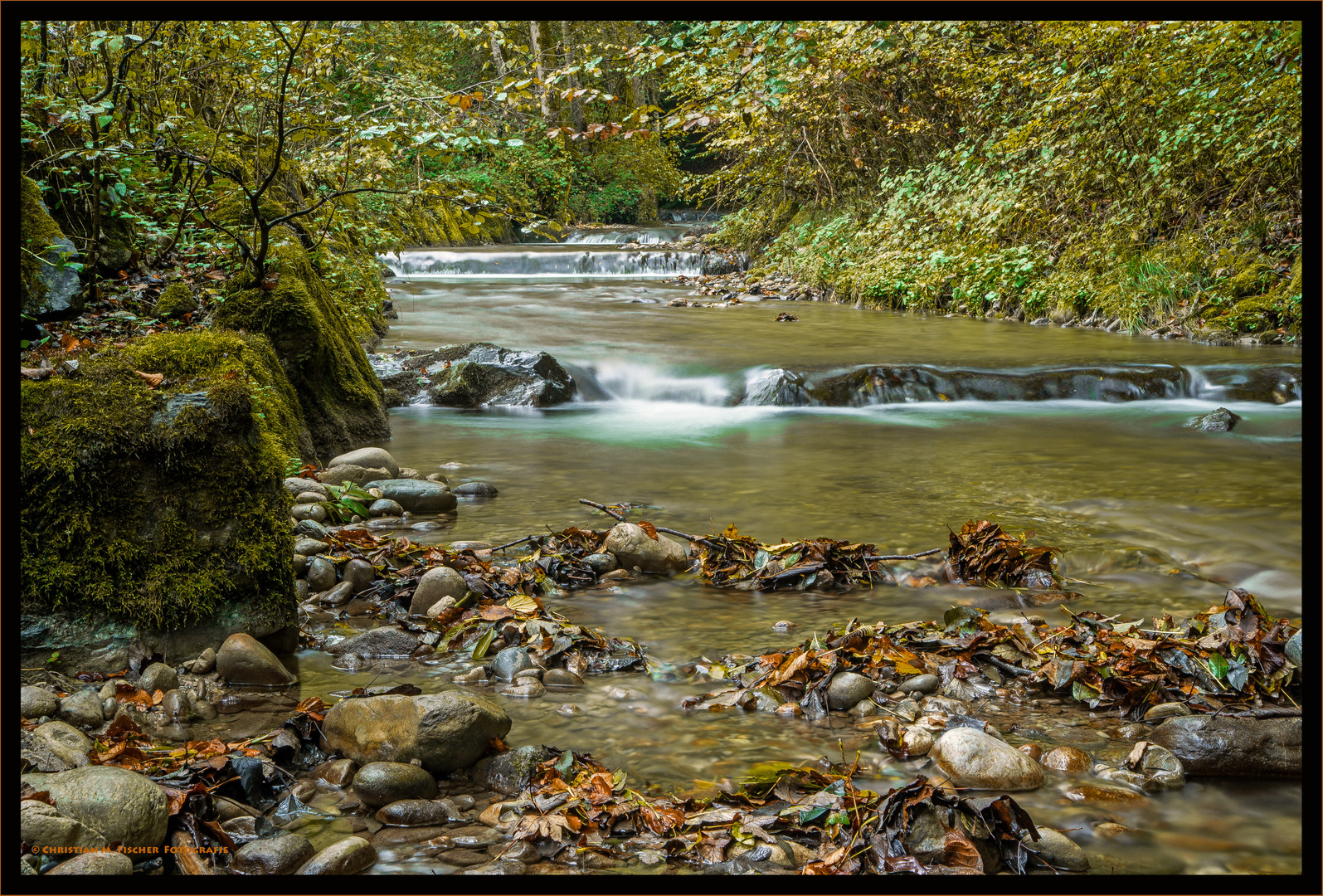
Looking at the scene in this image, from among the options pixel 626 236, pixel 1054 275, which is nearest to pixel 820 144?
pixel 1054 275

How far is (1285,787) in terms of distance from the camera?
242 cm

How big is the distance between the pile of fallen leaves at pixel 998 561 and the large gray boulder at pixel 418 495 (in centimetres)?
299

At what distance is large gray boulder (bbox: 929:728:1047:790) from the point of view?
8.02 ft

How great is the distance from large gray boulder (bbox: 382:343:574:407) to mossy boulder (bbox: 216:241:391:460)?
1.76m

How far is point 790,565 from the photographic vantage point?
4336 millimetres

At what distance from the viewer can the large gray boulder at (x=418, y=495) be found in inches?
212

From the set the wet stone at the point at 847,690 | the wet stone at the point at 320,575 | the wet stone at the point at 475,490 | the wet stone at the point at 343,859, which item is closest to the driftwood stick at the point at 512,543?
the wet stone at the point at 320,575

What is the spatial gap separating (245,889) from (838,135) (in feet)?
65.1

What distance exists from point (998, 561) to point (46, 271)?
5.12 metres

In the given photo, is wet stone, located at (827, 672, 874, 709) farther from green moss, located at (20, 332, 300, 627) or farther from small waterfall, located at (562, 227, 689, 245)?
small waterfall, located at (562, 227, 689, 245)

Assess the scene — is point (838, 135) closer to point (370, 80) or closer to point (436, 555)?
point (370, 80)

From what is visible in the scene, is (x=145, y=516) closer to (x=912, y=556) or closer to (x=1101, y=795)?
(x=1101, y=795)

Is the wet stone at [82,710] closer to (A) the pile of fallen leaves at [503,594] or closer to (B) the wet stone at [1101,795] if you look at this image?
(A) the pile of fallen leaves at [503,594]

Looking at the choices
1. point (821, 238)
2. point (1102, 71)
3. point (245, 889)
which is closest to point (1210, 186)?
point (1102, 71)
